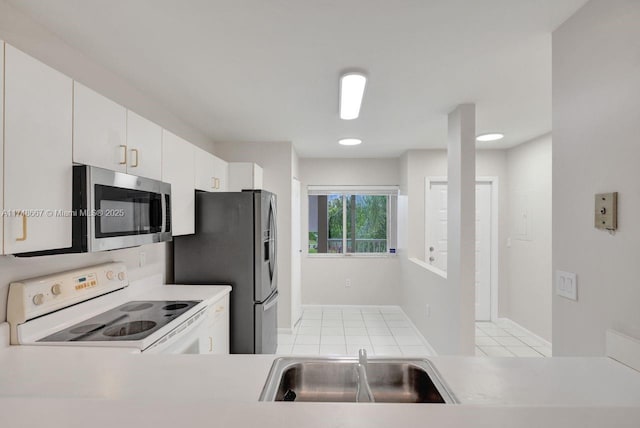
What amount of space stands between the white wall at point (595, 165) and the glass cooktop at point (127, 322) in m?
2.04

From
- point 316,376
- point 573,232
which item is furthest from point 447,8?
point 316,376

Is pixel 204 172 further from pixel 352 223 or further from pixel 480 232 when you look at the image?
pixel 480 232

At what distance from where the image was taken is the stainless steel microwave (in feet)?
4.88

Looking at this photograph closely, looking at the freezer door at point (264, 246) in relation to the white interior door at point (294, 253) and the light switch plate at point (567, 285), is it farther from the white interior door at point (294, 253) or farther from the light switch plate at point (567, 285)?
the light switch plate at point (567, 285)

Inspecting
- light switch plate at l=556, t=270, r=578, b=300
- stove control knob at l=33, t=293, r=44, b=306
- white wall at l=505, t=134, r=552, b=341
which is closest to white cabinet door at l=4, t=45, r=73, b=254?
stove control knob at l=33, t=293, r=44, b=306

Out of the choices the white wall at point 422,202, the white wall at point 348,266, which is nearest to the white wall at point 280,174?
the white wall at point 348,266

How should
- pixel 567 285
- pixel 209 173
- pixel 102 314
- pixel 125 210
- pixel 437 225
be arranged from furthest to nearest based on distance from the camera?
pixel 437 225 < pixel 209 173 < pixel 102 314 < pixel 125 210 < pixel 567 285

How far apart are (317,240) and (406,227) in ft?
4.84

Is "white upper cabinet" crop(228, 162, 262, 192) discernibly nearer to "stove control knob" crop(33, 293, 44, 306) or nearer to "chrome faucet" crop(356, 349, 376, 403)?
"stove control knob" crop(33, 293, 44, 306)

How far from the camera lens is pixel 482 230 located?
4660 mm

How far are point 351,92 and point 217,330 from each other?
209 centimetres

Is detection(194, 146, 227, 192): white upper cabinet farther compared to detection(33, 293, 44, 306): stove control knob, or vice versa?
detection(194, 146, 227, 192): white upper cabinet

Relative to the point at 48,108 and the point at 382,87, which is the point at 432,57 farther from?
the point at 48,108

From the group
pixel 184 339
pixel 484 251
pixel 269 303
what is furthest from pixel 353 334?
pixel 184 339
